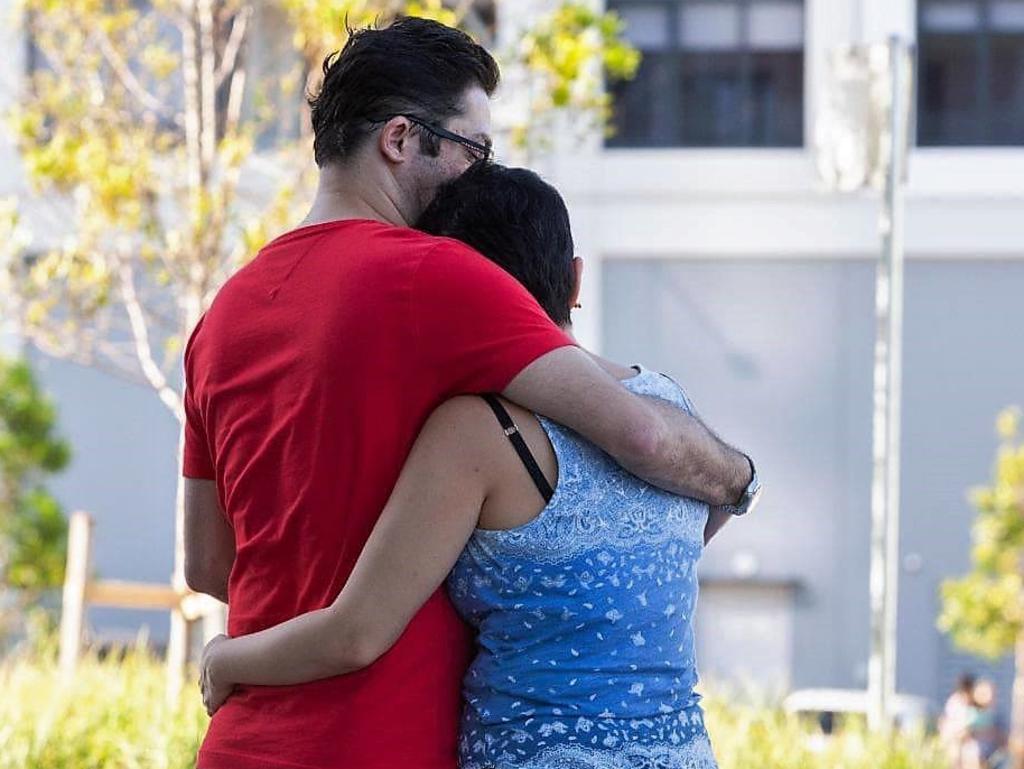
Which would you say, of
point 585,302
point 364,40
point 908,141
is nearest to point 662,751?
point 364,40

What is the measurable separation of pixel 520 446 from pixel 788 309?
62.4 ft

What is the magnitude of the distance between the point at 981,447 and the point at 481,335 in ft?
62.9

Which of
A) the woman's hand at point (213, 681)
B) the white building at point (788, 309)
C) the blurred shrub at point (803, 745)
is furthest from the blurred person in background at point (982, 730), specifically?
the woman's hand at point (213, 681)

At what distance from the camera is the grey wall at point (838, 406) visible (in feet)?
68.0

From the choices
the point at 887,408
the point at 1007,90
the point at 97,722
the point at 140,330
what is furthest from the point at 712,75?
the point at 97,722

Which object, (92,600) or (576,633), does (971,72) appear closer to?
(92,600)

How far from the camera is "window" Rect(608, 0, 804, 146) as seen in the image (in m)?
21.5

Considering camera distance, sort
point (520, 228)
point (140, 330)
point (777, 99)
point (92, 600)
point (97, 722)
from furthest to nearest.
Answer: point (777, 99)
point (140, 330)
point (92, 600)
point (97, 722)
point (520, 228)

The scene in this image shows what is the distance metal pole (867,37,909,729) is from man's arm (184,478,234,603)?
5501 millimetres

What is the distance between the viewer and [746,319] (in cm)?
2123

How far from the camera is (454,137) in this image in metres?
2.54

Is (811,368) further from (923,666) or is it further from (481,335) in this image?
(481,335)

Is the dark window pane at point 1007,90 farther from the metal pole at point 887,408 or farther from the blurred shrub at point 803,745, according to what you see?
the blurred shrub at point 803,745

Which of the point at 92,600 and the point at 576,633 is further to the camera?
the point at 92,600
